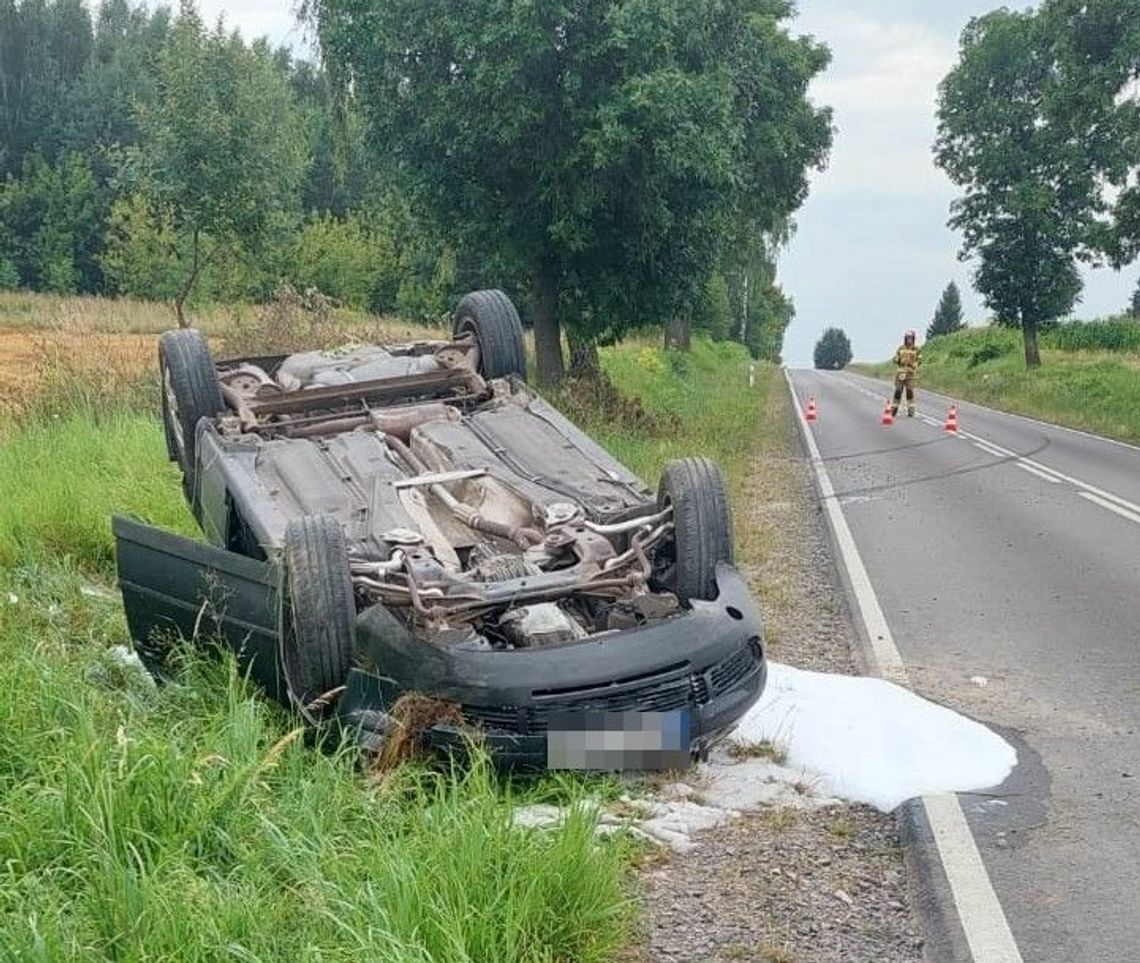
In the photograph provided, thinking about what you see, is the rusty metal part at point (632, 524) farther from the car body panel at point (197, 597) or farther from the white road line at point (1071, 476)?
the white road line at point (1071, 476)

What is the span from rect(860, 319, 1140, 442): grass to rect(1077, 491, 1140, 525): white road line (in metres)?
8.49

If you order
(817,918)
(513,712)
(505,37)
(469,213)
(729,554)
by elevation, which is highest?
(505,37)

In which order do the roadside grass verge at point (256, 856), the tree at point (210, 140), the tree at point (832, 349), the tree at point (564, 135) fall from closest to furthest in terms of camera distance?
the roadside grass verge at point (256, 856) < the tree at point (564, 135) < the tree at point (210, 140) < the tree at point (832, 349)

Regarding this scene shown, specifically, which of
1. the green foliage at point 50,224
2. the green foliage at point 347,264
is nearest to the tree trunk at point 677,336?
the green foliage at point 347,264

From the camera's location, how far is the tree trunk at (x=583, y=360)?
56.5 ft

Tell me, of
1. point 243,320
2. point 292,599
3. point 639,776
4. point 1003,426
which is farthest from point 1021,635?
point 1003,426

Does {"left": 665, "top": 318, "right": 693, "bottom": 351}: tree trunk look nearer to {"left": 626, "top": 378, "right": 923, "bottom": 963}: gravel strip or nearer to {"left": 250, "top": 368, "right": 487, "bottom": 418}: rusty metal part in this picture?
Answer: {"left": 250, "top": 368, "right": 487, "bottom": 418}: rusty metal part

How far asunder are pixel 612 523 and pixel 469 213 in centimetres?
1014

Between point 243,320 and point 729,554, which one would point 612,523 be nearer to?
point 729,554

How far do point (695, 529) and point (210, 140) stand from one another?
625 inches

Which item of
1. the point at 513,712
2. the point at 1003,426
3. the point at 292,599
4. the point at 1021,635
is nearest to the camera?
the point at 513,712

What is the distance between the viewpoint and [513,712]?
4250 mm

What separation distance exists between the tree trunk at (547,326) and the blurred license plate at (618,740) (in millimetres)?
11851

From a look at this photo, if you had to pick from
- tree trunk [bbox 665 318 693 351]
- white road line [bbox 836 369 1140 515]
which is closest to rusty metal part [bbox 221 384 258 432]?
white road line [bbox 836 369 1140 515]
